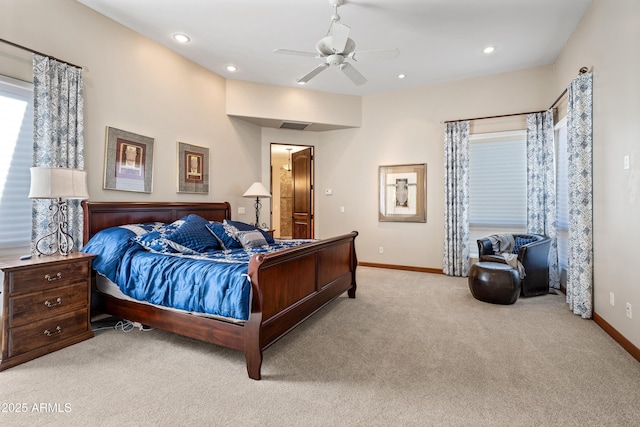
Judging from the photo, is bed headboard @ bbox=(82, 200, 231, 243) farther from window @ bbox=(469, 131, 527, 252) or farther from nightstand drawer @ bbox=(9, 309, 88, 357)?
window @ bbox=(469, 131, 527, 252)

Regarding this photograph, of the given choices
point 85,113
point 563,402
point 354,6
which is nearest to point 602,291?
point 563,402

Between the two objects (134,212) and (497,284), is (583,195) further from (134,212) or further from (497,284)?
(134,212)

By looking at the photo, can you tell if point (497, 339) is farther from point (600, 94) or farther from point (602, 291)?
point (600, 94)

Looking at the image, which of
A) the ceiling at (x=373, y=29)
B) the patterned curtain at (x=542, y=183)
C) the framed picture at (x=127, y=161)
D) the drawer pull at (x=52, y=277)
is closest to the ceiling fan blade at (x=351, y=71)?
the ceiling at (x=373, y=29)

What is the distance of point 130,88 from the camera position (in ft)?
12.1

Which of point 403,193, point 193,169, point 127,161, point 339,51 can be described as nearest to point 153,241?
point 127,161

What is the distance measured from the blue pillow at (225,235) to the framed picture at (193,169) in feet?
3.37

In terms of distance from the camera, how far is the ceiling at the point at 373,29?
3252 millimetres

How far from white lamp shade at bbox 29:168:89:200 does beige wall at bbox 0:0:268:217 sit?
0.68m

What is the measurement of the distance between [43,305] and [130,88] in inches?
101

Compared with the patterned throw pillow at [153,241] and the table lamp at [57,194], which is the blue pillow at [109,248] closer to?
the patterned throw pillow at [153,241]

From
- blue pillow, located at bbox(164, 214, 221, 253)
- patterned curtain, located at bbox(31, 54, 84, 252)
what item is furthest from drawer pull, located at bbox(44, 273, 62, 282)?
blue pillow, located at bbox(164, 214, 221, 253)

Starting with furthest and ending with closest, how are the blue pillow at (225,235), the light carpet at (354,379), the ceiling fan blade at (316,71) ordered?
1. the blue pillow at (225,235)
2. the ceiling fan blade at (316,71)
3. the light carpet at (354,379)

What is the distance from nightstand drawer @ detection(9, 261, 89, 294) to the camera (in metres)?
2.32
